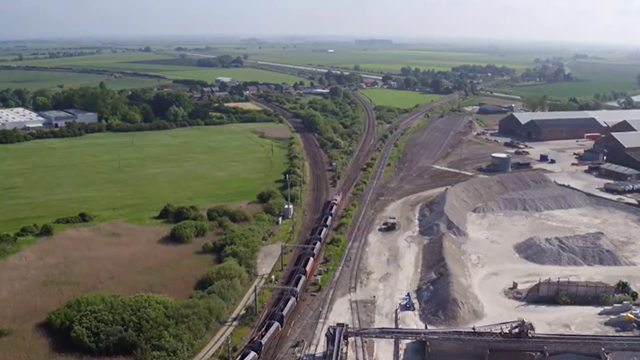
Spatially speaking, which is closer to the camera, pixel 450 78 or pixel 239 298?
pixel 239 298

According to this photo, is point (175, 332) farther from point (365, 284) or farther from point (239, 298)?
point (365, 284)

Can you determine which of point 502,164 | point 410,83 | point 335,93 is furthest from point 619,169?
point 410,83

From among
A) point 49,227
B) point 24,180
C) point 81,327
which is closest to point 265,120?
point 24,180

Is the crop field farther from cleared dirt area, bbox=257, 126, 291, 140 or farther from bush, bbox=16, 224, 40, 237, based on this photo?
bush, bbox=16, 224, 40, 237

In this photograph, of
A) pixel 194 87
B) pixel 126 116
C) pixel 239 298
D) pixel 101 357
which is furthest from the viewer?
pixel 194 87

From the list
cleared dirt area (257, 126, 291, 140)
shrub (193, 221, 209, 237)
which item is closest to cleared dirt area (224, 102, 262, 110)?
cleared dirt area (257, 126, 291, 140)

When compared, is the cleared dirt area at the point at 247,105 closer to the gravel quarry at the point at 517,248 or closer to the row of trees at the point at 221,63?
the gravel quarry at the point at 517,248

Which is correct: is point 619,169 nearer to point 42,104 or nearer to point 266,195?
point 266,195
